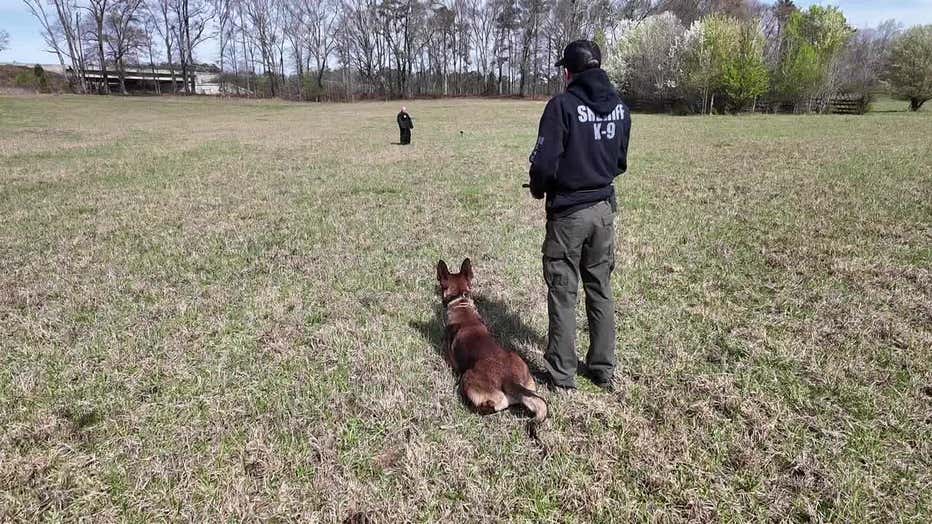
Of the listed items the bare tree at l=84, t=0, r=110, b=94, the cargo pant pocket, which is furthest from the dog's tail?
the bare tree at l=84, t=0, r=110, b=94

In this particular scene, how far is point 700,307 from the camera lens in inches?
163

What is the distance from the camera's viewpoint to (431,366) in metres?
3.32

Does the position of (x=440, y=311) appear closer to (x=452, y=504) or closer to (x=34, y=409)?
(x=452, y=504)

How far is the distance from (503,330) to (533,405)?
53.7 inches

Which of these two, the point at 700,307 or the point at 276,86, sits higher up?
the point at 276,86

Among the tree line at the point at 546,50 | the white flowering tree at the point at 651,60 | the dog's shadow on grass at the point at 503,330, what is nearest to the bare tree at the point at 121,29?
the tree line at the point at 546,50

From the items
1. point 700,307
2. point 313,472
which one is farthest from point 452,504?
point 700,307

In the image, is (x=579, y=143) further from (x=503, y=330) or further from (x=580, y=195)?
(x=503, y=330)

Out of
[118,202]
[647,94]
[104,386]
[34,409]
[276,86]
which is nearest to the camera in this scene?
[34,409]

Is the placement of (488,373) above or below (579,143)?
below

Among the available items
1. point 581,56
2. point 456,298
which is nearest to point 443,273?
point 456,298

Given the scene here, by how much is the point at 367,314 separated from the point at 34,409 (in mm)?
2219

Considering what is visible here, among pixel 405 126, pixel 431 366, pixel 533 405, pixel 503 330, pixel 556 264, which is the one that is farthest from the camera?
pixel 405 126

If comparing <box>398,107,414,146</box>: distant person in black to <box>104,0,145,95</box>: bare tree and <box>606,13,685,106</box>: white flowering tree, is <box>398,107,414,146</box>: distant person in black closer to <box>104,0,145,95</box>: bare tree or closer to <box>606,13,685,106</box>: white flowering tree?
<box>606,13,685,106</box>: white flowering tree
